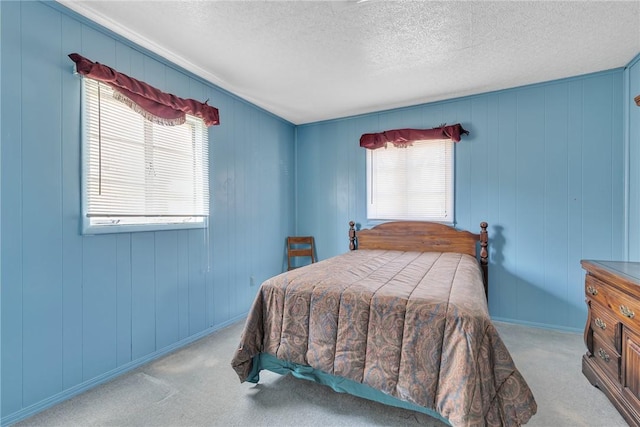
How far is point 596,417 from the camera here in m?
1.64

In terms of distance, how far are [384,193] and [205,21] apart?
2.66 m

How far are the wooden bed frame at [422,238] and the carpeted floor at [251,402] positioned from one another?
1.18m

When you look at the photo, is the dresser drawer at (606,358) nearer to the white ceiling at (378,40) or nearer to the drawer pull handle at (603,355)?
the drawer pull handle at (603,355)

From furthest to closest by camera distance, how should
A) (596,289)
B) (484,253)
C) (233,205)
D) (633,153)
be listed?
(233,205) → (484,253) → (633,153) → (596,289)

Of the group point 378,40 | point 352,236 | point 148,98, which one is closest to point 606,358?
point 352,236

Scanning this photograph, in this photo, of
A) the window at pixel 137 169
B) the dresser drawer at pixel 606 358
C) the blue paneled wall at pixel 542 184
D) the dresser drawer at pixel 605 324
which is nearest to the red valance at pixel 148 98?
the window at pixel 137 169

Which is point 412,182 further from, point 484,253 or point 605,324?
point 605,324

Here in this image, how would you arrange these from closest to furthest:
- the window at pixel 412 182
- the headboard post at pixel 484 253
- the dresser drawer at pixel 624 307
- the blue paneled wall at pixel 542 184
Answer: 1. the dresser drawer at pixel 624 307
2. the blue paneled wall at pixel 542 184
3. the headboard post at pixel 484 253
4. the window at pixel 412 182

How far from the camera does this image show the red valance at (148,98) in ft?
6.25

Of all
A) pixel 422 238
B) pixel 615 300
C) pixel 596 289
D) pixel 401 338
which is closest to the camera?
pixel 401 338

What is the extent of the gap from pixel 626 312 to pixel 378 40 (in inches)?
92.7

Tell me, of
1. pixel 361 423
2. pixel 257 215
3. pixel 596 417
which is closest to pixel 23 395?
pixel 361 423

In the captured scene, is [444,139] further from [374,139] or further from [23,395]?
[23,395]

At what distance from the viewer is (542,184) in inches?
117
